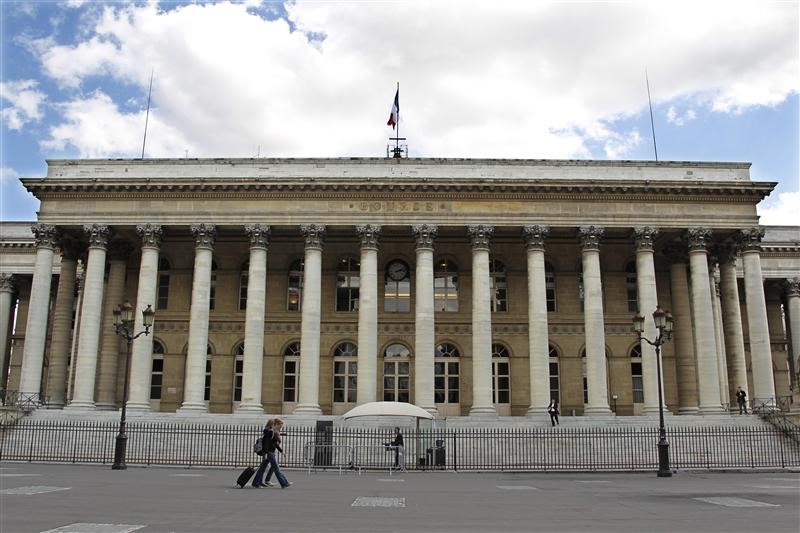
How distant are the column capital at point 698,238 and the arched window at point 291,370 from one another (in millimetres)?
19455

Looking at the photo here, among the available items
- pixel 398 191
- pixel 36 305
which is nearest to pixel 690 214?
pixel 398 191

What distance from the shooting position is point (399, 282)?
3806 centimetres

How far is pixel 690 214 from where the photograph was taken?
34.2 metres

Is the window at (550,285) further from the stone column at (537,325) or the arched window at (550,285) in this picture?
the stone column at (537,325)

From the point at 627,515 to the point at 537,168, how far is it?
25.5 m

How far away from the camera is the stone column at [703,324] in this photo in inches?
1276

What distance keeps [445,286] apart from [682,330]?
11.9 m

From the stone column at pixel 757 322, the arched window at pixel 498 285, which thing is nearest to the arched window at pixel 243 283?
the arched window at pixel 498 285

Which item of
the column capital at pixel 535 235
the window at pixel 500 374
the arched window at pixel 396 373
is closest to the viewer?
the column capital at pixel 535 235

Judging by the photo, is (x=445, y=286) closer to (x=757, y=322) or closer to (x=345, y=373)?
(x=345, y=373)

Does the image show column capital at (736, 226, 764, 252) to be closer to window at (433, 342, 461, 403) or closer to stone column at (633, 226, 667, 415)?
stone column at (633, 226, 667, 415)

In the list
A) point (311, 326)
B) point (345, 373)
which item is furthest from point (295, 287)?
point (311, 326)

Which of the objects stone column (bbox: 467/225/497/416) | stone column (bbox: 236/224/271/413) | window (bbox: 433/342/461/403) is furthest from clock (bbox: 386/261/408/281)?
stone column (bbox: 236/224/271/413)

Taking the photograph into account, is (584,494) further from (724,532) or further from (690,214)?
(690,214)
